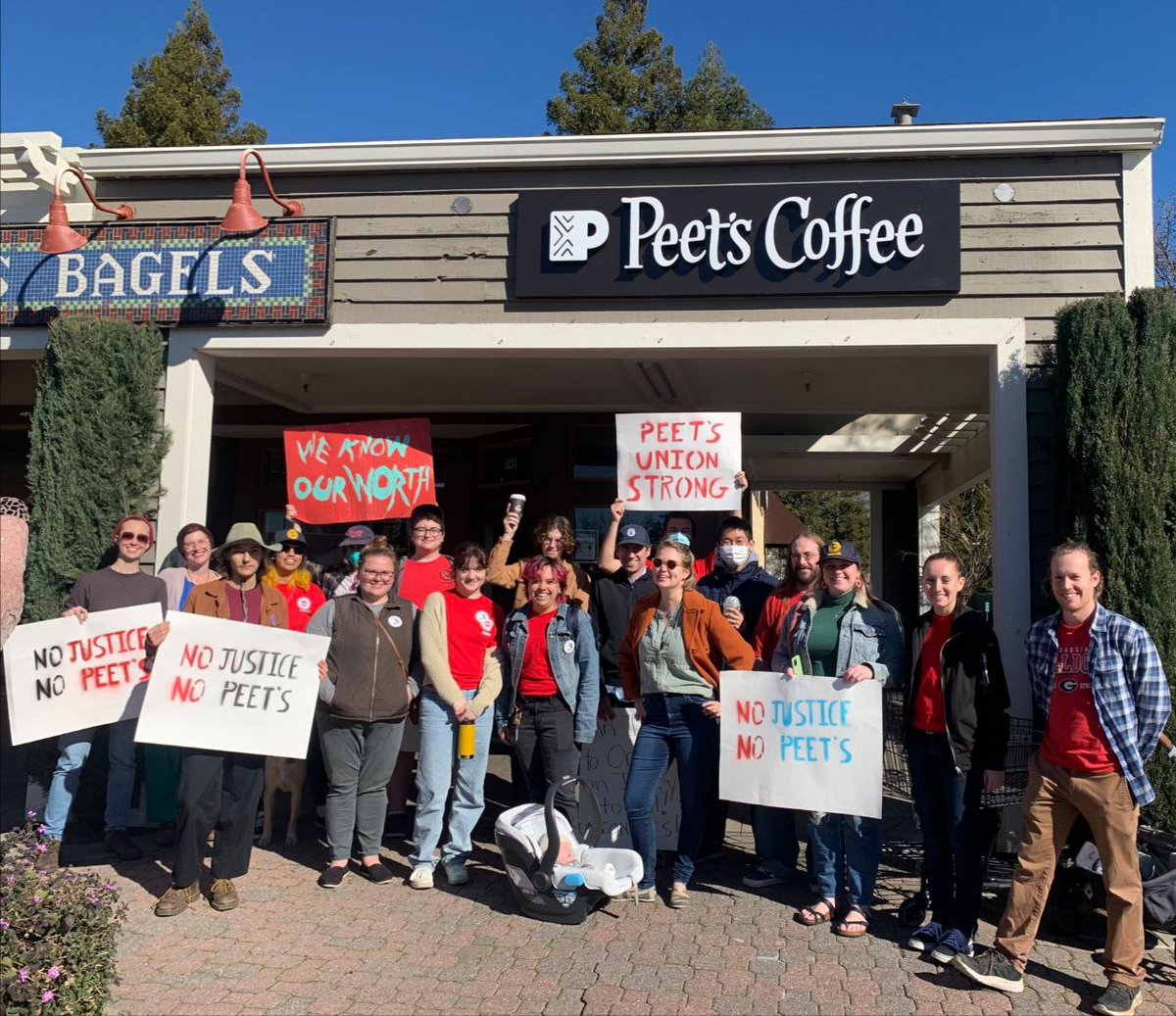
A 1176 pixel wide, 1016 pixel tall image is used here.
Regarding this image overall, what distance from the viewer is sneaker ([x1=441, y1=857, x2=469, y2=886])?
18.1 feet

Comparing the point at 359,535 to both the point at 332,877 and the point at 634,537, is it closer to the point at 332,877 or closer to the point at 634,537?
the point at 634,537

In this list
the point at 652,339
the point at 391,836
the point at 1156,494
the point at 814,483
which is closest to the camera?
the point at 1156,494

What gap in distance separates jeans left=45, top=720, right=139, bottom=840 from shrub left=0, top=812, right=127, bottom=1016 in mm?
1972

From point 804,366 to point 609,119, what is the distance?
17768 millimetres

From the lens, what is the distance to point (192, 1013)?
4008 millimetres

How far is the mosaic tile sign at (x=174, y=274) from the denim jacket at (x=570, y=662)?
9.46 feet

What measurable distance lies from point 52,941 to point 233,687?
5.90 feet

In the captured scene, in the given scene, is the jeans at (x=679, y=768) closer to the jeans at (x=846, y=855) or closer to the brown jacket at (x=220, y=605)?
the jeans at (x=846, y=855)

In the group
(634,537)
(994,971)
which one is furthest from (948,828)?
(634,537)

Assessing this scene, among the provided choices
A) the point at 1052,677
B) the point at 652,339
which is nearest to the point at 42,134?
the point at 652,339

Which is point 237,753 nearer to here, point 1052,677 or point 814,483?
point 1052,677

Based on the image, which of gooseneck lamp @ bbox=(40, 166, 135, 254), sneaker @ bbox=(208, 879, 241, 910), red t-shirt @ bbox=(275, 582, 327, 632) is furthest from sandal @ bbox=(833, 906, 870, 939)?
gooseneck lamp @ bbox=(40, 166, 135, 254)

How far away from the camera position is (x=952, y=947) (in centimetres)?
453

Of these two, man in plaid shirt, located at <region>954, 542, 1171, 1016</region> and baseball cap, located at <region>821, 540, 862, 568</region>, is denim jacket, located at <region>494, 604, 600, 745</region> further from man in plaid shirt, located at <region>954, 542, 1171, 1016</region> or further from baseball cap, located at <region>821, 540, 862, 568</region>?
man in plaid shirt, located at <region>954, 542, 1171, 1016</region>
